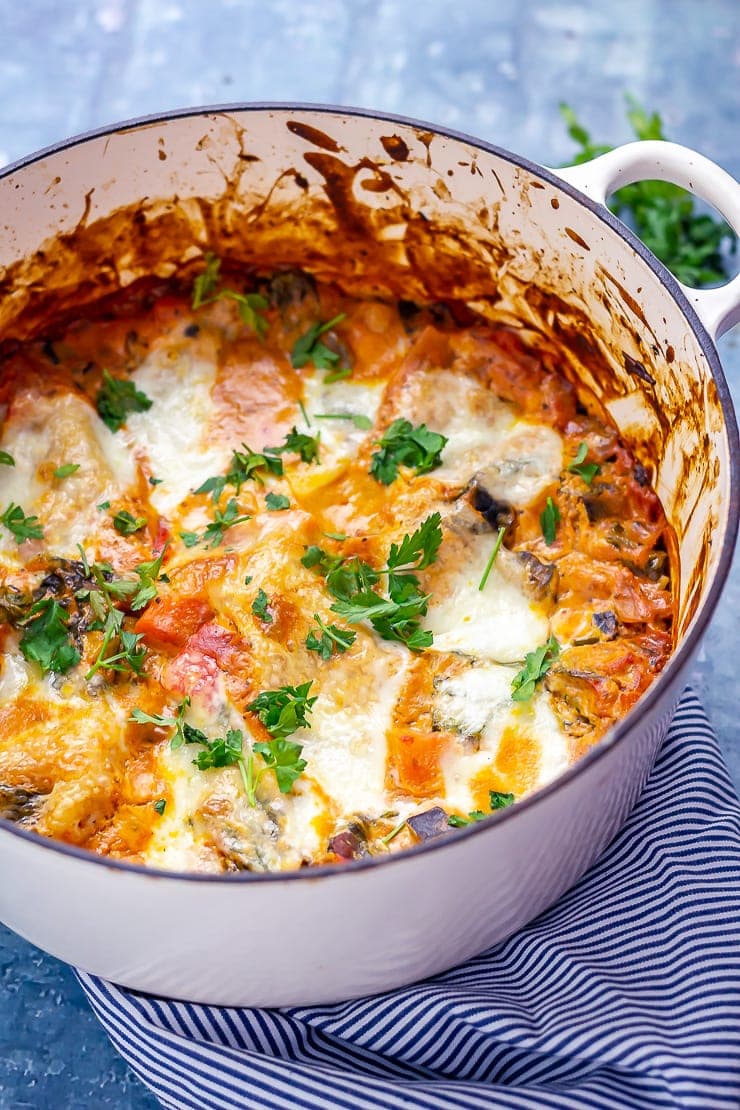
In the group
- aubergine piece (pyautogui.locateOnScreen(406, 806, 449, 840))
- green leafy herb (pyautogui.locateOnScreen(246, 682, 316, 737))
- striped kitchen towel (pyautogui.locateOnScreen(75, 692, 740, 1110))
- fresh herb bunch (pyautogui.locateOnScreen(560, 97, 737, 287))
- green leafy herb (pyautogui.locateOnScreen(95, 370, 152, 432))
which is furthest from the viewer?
fresh herb bunch (pyautogui.locateOnScreen(560, 97, 737, 287))

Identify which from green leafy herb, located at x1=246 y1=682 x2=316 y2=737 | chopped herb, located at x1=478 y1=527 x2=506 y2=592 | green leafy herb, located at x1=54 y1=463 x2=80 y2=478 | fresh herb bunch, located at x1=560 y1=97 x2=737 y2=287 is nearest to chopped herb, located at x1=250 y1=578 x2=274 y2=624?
green leafy herb, located at x1=246 y1=682 x2=316 y2=737

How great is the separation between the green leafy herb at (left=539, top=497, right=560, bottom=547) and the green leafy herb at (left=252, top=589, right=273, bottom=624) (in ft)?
1.84

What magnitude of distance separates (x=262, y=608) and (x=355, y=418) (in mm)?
548

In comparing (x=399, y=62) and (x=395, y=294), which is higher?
(x=399, y=62)

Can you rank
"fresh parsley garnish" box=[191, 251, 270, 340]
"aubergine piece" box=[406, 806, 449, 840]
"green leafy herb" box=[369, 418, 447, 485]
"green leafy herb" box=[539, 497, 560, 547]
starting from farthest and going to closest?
"fresh parsley garnish" box=[191, 251, 270, 340] → "green leafy herb" box=[369, 418, 447, 485] → "green leafy herb" box=[539, 497, 560, 547] → "aubergine piece" box=[406, 806, 449, 840]

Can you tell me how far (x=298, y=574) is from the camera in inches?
97.6

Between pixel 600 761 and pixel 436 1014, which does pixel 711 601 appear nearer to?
pixel 600 761

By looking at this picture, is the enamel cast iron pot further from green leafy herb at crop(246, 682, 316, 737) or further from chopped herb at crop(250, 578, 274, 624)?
chopped herb at crop(250, 578, 274, 624)

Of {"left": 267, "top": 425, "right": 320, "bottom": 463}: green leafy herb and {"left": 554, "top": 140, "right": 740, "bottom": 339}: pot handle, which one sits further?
{"left": 267, "top": 425, "right": 320, "bottom": 463}: green leafy herb

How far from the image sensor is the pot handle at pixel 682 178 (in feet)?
7.35

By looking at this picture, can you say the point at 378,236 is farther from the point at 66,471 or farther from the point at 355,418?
the point at 66,471

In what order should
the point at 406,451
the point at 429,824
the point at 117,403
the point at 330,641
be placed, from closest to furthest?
the point at 429,824 < the point at 330,641 < the point at 406,451 < the point at 117,403

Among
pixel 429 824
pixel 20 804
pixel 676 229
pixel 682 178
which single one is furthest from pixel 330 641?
pixel 676 229

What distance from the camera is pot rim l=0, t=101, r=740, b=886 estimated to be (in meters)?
1.67
